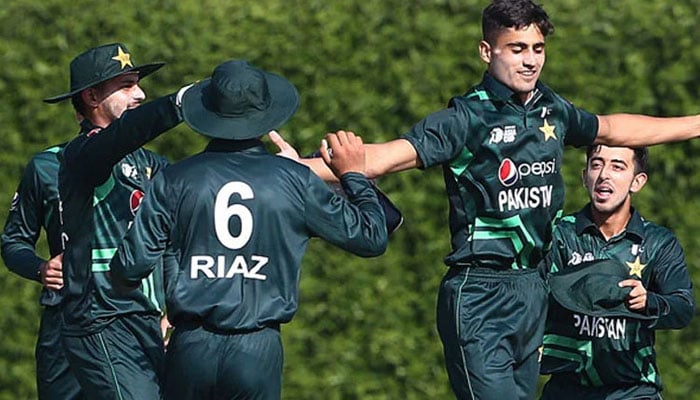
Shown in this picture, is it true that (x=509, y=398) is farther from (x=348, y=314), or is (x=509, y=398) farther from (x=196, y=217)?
(x=348, y=314)

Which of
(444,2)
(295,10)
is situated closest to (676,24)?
(444,2)

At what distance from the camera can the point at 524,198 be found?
7883 millimetres

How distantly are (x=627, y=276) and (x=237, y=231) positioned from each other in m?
2.13

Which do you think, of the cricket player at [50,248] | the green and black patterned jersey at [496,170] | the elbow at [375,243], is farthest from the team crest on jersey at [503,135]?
the cricket player at [50,248]

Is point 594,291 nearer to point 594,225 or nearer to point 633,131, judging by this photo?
point 594,225

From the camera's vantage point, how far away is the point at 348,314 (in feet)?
36.1

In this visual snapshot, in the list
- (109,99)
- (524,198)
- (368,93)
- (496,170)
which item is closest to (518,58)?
(496,170)

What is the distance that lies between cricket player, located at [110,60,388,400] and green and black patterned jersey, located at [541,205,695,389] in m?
1.67

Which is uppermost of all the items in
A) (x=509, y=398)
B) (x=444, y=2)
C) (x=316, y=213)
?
(x=444, y=2)

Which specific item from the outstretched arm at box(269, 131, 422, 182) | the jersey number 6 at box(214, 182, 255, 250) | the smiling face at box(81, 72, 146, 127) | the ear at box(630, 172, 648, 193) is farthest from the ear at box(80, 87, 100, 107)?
the ear at box(630, 172, 648, 193)

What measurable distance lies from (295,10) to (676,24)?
2.20 meters

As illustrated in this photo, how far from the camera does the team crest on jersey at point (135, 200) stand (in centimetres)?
838

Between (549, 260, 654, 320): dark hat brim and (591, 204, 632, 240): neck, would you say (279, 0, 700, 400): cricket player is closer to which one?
(549, 260, 654, 320): dark hat brim

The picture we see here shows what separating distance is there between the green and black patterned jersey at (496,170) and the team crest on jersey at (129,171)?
139cm
